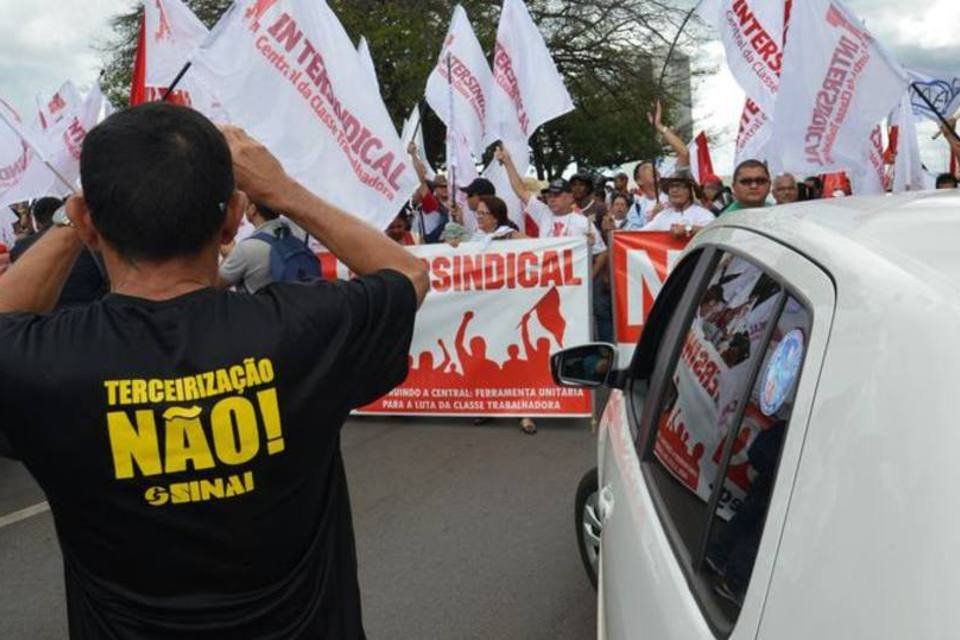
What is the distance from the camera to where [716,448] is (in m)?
1.72

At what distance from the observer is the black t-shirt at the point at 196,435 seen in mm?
1351

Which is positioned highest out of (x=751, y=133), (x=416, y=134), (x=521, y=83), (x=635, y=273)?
(x=521, y=83)

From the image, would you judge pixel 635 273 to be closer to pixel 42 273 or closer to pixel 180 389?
pixel 42 273

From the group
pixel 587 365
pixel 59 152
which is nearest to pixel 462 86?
pixel 59 152

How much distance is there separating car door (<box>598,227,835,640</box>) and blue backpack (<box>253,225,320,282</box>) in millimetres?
2579

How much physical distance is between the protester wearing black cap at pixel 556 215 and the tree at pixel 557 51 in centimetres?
1548

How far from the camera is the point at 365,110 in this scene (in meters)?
5.27

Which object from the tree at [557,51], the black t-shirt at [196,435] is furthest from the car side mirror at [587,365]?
the tree at [557,51]

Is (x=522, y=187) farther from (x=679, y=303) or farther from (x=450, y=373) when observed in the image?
(x=679, y=303)

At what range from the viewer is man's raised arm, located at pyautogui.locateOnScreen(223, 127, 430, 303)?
1566 mm

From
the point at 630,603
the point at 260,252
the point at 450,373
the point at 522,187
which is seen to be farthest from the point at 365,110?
the point at 630,603

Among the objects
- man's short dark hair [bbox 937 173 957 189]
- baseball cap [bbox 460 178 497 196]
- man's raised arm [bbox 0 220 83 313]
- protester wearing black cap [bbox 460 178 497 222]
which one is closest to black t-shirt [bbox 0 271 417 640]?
man's raised arm [bbox 0 220 83 313]

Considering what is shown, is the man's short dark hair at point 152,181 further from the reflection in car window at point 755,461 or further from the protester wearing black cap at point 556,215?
the protester wearing black cap at point 556,215

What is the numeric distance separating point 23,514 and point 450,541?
2.55 meters
